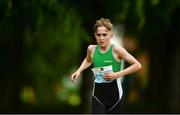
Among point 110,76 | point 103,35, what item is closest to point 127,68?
point 110,76

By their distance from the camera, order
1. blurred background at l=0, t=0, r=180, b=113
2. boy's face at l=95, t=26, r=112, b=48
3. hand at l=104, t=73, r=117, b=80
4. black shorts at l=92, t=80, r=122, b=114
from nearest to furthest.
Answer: hand at l=104, t=73, r=117, b=80, boy's face at l=95, t=26, r=112, b=48, black shorts at l=92, t=80, r=122, b=114, blurred background at l=0, t=0, r=180, b=113

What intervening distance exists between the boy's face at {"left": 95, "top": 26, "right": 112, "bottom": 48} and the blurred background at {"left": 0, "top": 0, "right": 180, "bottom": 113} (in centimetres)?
615

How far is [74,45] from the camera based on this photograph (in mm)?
22250

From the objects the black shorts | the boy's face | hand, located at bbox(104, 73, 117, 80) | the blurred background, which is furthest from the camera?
the blurred background

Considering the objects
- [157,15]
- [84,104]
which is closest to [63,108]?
[84,104]

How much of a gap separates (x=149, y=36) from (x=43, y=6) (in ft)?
12.0

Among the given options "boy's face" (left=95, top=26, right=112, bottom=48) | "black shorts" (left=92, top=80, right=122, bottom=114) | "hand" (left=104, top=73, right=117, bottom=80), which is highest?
"boy's face" (left=95, top=26, right=112, bottom=48)

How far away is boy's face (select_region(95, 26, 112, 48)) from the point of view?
729 cm

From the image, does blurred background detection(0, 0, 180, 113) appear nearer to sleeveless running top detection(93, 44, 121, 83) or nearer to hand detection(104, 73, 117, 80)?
sleeveless running top detection(93, 44, 121, 83)

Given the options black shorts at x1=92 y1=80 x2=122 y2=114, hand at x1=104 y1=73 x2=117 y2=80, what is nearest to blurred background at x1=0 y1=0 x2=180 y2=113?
black shorts at x1=92 y1=80 x2=122 y2=114

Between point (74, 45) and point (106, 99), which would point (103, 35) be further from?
point (74, 45)

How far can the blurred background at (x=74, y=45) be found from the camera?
14.7 meters

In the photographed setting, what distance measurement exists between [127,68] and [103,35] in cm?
40

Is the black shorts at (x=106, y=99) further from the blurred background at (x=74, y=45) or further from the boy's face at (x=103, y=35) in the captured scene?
the blurred background at (x=74, y=45)
